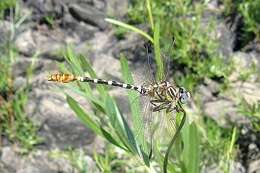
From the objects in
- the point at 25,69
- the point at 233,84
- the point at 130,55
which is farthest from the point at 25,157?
the point at 233,84

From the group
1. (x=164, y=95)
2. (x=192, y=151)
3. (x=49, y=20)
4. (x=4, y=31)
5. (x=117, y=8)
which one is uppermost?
(x=117, y=8)

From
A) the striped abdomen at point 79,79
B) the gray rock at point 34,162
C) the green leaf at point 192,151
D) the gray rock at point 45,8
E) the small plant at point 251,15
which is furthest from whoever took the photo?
the gray rock at point 45,8

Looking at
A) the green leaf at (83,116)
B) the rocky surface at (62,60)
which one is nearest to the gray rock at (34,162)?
the rocky surface at (62,60)

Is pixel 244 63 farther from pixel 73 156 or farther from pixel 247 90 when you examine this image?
pixel 73 156

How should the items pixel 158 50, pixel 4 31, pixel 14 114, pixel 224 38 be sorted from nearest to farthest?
pixel 158 50, pixel 14 114, pixel 224 38, pixel 4 31

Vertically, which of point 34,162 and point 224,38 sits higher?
point 224,38

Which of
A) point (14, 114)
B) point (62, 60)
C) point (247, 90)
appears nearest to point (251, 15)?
point (247, 90)

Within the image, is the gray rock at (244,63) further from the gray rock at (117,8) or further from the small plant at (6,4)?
the small plant at (6,4)

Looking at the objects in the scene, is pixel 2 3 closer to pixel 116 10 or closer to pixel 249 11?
pixel 116 10
